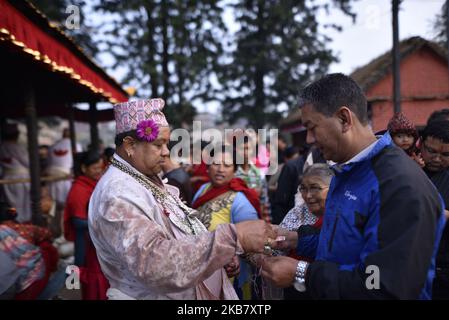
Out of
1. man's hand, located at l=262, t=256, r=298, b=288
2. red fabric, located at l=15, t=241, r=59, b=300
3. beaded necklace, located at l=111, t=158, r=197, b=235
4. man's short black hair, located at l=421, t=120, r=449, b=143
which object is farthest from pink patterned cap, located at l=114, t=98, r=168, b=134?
red fabric, located at l=15, t=241, r=59, b=300

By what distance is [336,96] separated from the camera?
1.78 meters

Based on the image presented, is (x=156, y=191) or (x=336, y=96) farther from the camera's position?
(x=156, y=191)

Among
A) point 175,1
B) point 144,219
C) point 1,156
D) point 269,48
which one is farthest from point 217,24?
point 144,219

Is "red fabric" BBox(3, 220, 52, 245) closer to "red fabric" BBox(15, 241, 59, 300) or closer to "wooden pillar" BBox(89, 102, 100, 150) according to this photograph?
"red fabric" BBox(15, 241, 59, 300)

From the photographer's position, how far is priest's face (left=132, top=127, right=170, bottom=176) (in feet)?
7.05

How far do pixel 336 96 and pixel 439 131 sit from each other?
1518mm

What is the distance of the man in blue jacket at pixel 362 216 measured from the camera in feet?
4.90

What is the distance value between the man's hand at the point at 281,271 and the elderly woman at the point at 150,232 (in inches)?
3.3

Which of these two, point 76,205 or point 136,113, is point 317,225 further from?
point 76,205

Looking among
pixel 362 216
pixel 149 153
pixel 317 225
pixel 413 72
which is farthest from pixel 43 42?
pixel 413 72

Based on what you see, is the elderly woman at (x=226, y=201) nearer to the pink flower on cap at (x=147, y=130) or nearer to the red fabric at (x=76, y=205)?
the red fabric at (x=76, y=205)

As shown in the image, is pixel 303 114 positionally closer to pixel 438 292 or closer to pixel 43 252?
pixel 438 292

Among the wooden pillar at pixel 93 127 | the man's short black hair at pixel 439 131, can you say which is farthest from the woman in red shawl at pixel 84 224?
the wooden pillar at pixel 93 127
